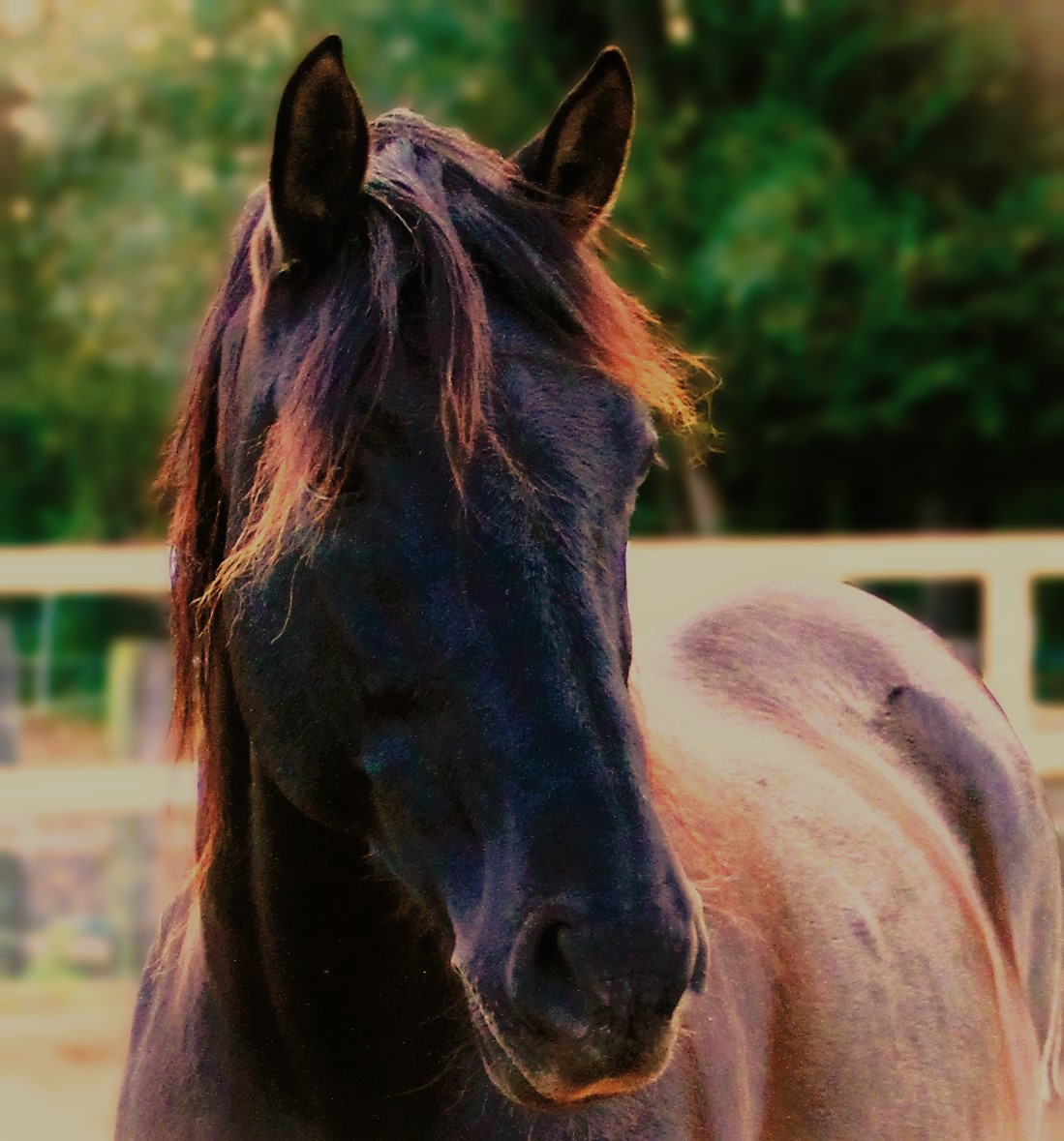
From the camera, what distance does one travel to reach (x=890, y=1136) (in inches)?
87.4

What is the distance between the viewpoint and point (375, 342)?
153cm

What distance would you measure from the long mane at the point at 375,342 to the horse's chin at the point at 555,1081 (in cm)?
48

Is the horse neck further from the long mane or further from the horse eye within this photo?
the horse eye

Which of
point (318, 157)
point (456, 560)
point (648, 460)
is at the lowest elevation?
point (456, 560)

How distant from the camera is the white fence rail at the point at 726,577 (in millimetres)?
5434

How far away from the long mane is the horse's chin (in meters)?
0.48

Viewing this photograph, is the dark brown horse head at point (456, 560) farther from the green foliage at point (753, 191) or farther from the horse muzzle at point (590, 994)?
the green foliage at point (753, 191)

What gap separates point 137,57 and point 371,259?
46.2ft

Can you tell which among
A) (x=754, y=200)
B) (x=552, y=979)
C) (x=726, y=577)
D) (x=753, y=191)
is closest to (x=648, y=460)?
(x=552, y=979)

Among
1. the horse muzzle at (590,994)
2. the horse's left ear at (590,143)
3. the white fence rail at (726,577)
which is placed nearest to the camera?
the horse muzzle at (590,994)

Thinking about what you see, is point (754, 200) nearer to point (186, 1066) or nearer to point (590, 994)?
point (186, 1066)

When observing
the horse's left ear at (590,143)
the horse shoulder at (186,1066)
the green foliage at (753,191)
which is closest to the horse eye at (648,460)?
the horse's left ear at (590,143)

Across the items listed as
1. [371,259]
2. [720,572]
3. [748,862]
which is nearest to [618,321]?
[371,259]

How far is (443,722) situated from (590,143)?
0.71 metres
